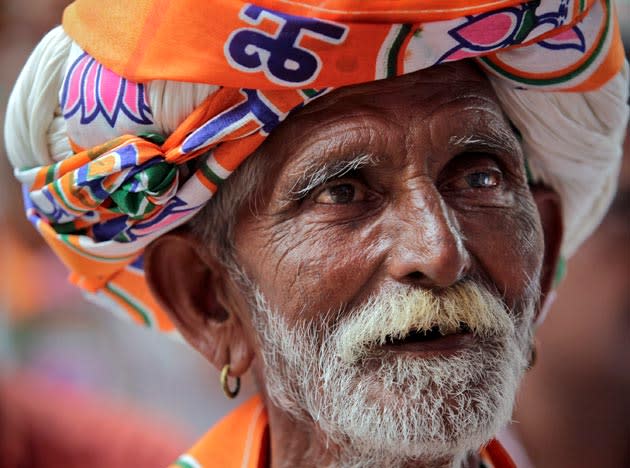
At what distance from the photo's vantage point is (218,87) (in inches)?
69.4

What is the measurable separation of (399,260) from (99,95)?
71 centimetres

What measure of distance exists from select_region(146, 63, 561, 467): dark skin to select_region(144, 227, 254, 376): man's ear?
159mm

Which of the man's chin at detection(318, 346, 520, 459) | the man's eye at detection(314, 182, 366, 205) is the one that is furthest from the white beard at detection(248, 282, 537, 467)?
the man's eye at detection(314, 182, 366, 205)

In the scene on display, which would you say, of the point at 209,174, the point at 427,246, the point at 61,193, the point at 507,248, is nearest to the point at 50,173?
the point at 61,193

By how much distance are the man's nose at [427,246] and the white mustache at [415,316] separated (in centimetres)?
3

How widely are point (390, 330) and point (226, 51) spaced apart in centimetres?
60

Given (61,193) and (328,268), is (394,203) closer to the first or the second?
(328,268)

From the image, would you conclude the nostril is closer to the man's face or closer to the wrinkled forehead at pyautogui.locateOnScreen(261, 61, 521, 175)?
the man's face

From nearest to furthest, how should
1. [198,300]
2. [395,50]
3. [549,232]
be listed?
[395,50]
[198,300]
[549,232]

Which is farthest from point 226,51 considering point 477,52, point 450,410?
point 450,410

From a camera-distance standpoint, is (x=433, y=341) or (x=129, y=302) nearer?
(x=433, y=341)

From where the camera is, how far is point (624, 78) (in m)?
1.99

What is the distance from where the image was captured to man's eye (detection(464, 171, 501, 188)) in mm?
1871

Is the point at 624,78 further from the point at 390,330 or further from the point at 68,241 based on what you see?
the point at 68,241
